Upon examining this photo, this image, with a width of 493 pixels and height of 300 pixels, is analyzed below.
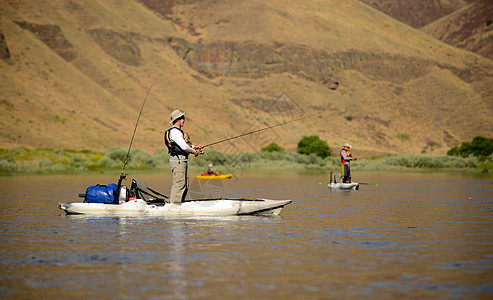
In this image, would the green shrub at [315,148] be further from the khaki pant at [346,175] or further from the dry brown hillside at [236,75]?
the khaki pant at [346,175]

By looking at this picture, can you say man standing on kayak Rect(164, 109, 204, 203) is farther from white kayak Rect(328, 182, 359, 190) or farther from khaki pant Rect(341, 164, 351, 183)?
khaki pant Rect(341, 164, 351, 183)

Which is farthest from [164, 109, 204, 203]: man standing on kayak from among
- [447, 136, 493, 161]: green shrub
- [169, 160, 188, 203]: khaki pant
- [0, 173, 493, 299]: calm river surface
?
[447, 136, 493, 161]: green shrub

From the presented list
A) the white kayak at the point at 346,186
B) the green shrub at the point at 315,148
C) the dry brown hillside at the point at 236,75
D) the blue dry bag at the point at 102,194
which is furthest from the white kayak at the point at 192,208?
the green shrub at the point at 315,148

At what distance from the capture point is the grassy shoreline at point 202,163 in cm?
4714

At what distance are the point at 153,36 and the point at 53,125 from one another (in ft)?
107

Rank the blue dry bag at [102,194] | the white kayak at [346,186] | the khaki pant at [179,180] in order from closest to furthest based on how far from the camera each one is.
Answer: the khaki pant at [179,180], the blue dry bag at [102,194], the white kayak at [346,186]

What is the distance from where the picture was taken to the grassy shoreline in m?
47.1

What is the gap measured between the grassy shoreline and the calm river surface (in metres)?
28.7

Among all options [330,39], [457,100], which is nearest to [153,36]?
[330,39]

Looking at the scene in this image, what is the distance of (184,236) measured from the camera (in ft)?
43.5

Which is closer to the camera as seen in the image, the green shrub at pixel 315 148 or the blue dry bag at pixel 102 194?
the blue dry bag at pixel 102 194

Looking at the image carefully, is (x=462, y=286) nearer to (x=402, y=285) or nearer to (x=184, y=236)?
(x=402, y=285)

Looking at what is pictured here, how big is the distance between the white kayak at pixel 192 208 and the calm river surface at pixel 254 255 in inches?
10.8

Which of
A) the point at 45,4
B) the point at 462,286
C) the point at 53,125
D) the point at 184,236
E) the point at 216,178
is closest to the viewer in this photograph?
the point at 462,286
